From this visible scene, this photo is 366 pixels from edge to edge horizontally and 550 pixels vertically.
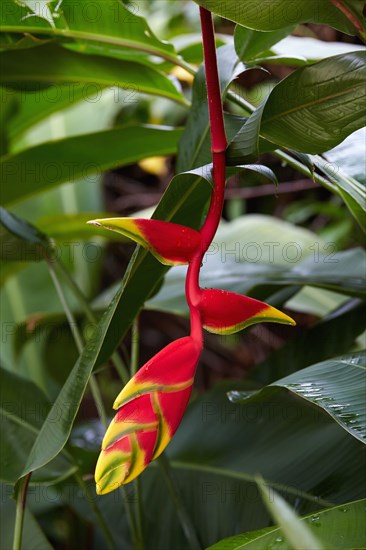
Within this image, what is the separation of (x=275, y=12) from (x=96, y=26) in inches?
10.3

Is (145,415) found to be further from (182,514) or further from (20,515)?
(182,514)

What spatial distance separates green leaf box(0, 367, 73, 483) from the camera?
0.54 metres

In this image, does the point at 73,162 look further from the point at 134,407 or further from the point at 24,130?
the point at 134,407

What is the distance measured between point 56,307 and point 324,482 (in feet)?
2.28

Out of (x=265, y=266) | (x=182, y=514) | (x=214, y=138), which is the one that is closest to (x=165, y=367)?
(x=214, y=138)

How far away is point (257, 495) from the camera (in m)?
0.60

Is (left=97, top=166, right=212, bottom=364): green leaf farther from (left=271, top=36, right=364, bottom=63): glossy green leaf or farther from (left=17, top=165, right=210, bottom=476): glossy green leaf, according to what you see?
(left=271, top=36, right=364, bottom=63): glossy green leaf

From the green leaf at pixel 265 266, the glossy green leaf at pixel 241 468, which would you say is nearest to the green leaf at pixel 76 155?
the green leaf at pixel 265 266

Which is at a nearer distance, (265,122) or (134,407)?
(134,407)

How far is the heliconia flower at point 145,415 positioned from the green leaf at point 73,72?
409 millimetres

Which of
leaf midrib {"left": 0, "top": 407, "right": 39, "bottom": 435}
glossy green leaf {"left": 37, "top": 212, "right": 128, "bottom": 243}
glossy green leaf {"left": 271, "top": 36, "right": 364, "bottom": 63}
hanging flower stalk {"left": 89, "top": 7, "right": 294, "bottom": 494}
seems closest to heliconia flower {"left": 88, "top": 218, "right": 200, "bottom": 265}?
hanging flower stalk {"left": 89, "top": 7, "right": 294, "bottom": 494}

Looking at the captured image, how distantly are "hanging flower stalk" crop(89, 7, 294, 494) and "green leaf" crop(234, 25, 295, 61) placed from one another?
0.20 m

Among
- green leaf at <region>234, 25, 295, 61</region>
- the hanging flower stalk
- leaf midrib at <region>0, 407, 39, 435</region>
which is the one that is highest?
green leaf at <region>234, 25, 295, 61</region>

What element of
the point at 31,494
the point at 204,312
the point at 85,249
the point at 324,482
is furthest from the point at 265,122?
the point at 85,249
